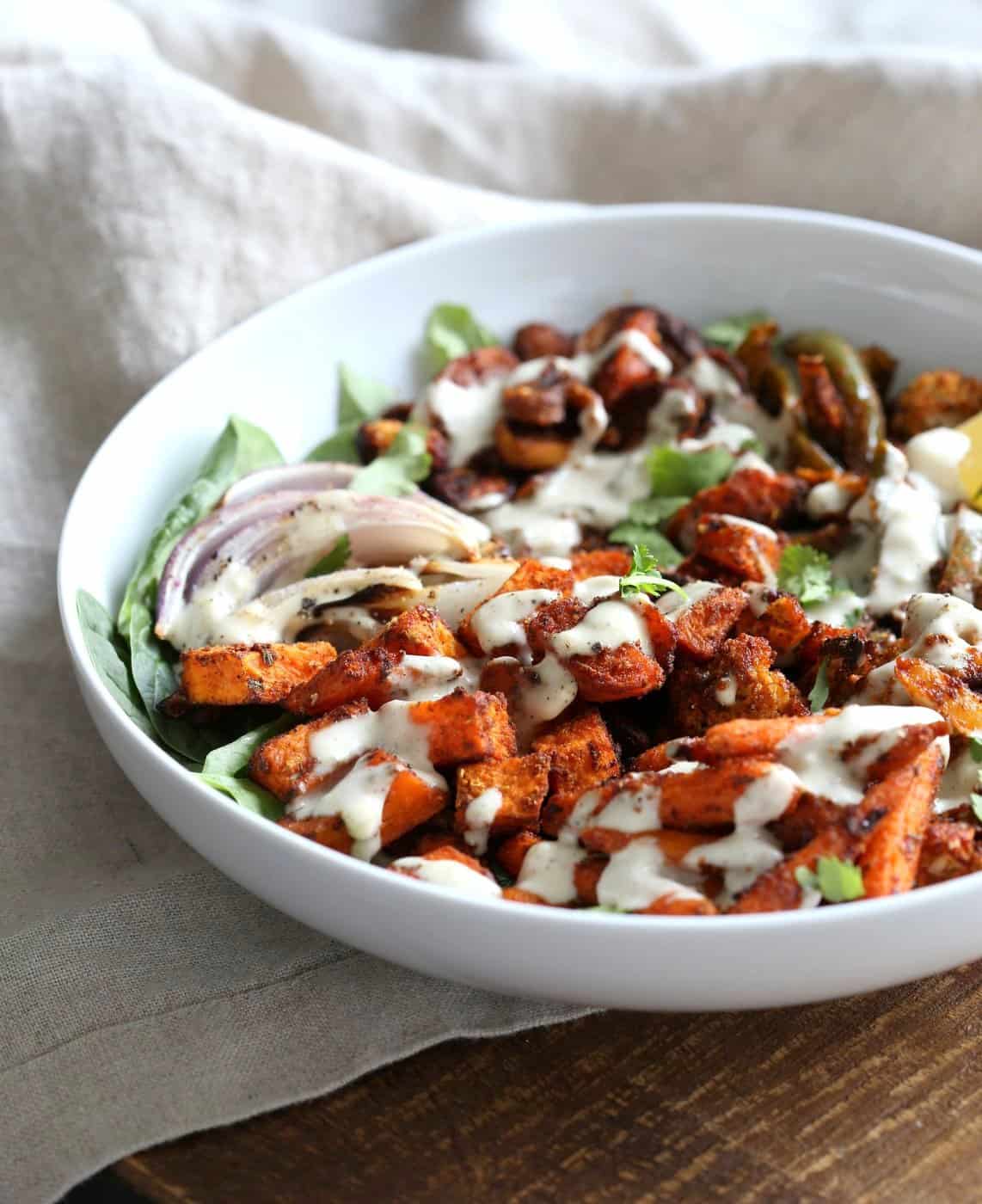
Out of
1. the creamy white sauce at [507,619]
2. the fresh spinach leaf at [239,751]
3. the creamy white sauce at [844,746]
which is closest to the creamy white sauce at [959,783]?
the creamy white sauce at [844,746]

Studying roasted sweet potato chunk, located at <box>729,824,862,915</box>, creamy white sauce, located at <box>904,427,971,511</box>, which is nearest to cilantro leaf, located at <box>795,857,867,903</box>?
roasted sweet potato chunk, located at <box>729,824,862,915</box>

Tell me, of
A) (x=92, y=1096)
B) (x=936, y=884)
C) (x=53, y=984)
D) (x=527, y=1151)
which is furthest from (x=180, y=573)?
(x=936, y=884)

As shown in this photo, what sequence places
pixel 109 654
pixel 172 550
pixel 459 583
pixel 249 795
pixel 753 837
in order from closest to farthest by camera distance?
pixel 753 837
pixel 249 795
pixel 109 654
pixel 459 583
pixel 172 550

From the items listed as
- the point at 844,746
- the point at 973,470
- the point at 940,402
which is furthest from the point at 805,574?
the point at 844,746

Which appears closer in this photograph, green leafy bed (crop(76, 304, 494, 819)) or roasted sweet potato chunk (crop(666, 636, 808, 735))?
roasted sweet potato chunk (crop(666, 636, 808, 735))

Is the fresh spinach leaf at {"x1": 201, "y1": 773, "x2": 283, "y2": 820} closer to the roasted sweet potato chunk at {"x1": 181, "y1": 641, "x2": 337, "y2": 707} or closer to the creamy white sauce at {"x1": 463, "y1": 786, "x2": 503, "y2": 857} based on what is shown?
the roasted sweet potato chunk at {"x1": 181, "y1": 641, "x2": 337, "y2": 707}

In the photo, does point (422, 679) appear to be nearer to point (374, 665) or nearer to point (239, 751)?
point (374, 665)
